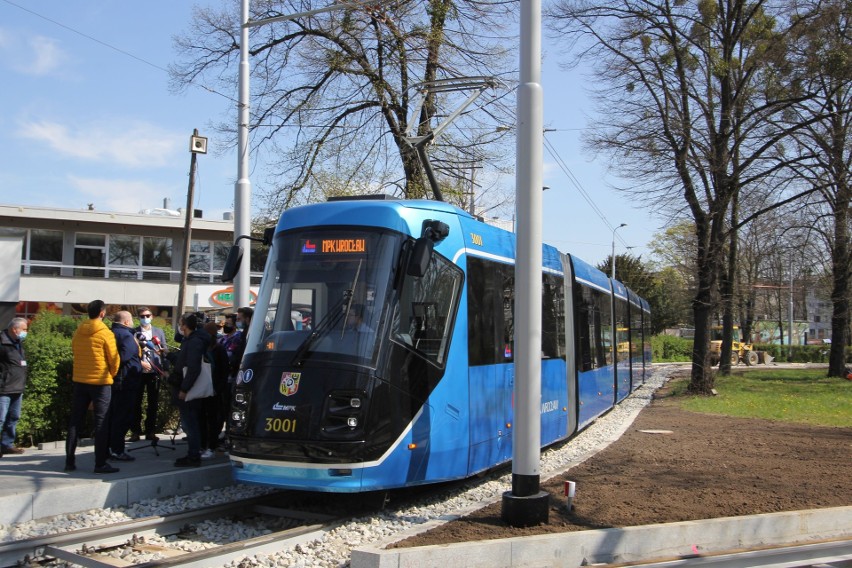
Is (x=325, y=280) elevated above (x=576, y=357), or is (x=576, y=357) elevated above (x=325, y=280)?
(x=325, y=280)

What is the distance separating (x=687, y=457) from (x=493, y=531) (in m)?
5.53

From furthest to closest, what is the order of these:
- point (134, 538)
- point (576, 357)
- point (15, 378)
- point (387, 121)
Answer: point (387, 121) < point (576, 357) < point (15, 378) < point (134, 538)

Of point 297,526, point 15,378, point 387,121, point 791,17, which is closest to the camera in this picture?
point 297,526

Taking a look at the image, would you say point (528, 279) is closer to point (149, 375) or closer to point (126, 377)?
point (126, 377)

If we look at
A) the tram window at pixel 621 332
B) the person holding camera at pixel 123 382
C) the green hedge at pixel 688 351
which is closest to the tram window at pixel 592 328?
the tram window at pixel 621 332

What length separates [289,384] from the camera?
7.33m

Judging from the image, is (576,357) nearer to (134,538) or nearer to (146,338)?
(146,338)

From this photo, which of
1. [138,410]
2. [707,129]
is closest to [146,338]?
[138,410]

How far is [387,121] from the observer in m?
17.5

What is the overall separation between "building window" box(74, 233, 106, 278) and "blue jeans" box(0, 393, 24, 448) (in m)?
27.4

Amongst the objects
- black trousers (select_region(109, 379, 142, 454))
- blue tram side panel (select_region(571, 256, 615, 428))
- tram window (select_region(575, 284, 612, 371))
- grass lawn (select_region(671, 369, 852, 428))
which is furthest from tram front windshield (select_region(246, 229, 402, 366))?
grass lawn (select_region(671, 369, 852, 428))

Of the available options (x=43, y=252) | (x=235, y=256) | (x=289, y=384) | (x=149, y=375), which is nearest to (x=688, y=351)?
(x=43, y=252)

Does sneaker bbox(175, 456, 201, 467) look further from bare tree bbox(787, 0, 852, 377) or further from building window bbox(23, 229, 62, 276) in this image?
building window bbox(23, 229, 62, 276)

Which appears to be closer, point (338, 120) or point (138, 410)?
point (138, 410)
